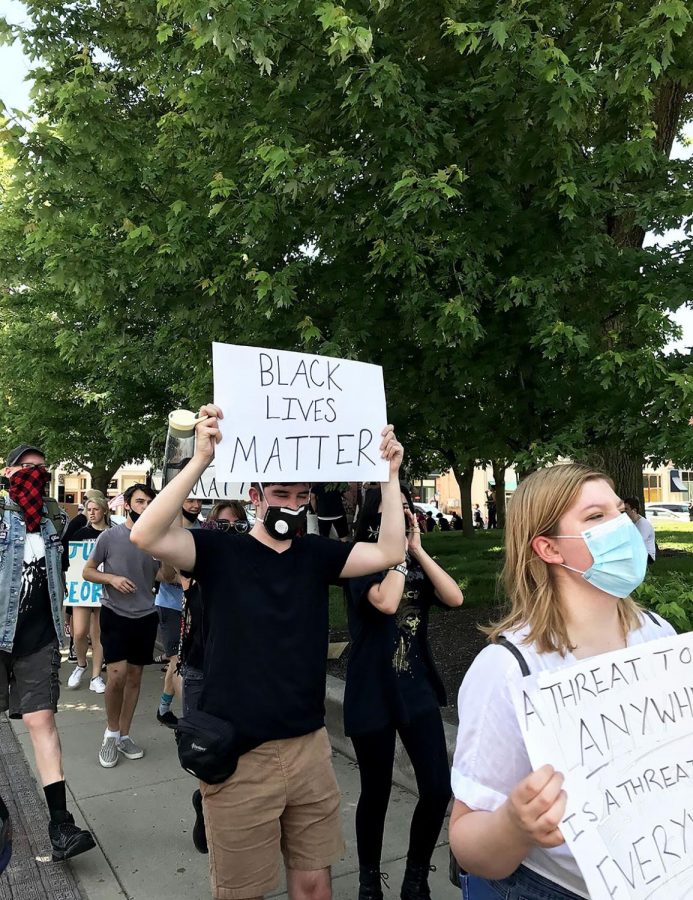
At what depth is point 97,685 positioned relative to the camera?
7.14m

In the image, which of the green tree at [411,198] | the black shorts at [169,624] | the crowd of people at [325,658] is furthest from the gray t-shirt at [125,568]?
the green tree at [411,198]

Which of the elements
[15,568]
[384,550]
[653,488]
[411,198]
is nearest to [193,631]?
[15,568]

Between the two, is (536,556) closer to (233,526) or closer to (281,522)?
(281,522)

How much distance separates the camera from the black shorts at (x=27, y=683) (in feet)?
12.8

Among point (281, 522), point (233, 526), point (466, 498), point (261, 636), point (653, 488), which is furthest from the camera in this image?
point (653, 488)

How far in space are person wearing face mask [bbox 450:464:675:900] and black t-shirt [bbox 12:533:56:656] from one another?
2893 mm

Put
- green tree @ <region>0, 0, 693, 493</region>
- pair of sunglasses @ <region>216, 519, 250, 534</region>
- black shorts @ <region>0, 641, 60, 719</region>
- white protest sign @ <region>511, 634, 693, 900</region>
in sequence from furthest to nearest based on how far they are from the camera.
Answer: green tree @ <region>0, 0, 693, 493</region>, pair of sunglasses @ <region>216, 519, 250, 534</region>, black shorts @ <region>0, 641, 60, 719</region>, white protest sign @ <region>511, 634, 693, 900</region>

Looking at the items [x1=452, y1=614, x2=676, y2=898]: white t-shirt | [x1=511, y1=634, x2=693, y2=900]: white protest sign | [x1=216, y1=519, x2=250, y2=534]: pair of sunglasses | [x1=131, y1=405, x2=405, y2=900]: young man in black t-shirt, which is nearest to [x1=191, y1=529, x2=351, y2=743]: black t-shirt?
[x1=131, y1=405, x2=405, y2=900]: young man in black t-shirt

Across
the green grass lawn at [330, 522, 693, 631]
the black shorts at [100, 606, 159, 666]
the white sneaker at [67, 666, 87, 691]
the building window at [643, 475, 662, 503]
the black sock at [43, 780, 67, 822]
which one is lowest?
the white sneaker at [67, 666, 87, 691]

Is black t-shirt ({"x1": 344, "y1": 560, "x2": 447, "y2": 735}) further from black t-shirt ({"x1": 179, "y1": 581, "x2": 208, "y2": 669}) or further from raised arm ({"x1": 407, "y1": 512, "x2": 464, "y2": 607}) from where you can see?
black t-shirt ({"x1": 179, "y1": 581, "x2": 208, "y2": 669})

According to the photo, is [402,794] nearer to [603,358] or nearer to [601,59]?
[603,358]

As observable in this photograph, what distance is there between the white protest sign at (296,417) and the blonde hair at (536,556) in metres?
1.00

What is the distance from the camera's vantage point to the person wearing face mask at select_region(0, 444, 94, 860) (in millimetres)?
3805

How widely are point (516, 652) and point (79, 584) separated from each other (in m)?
6.40
